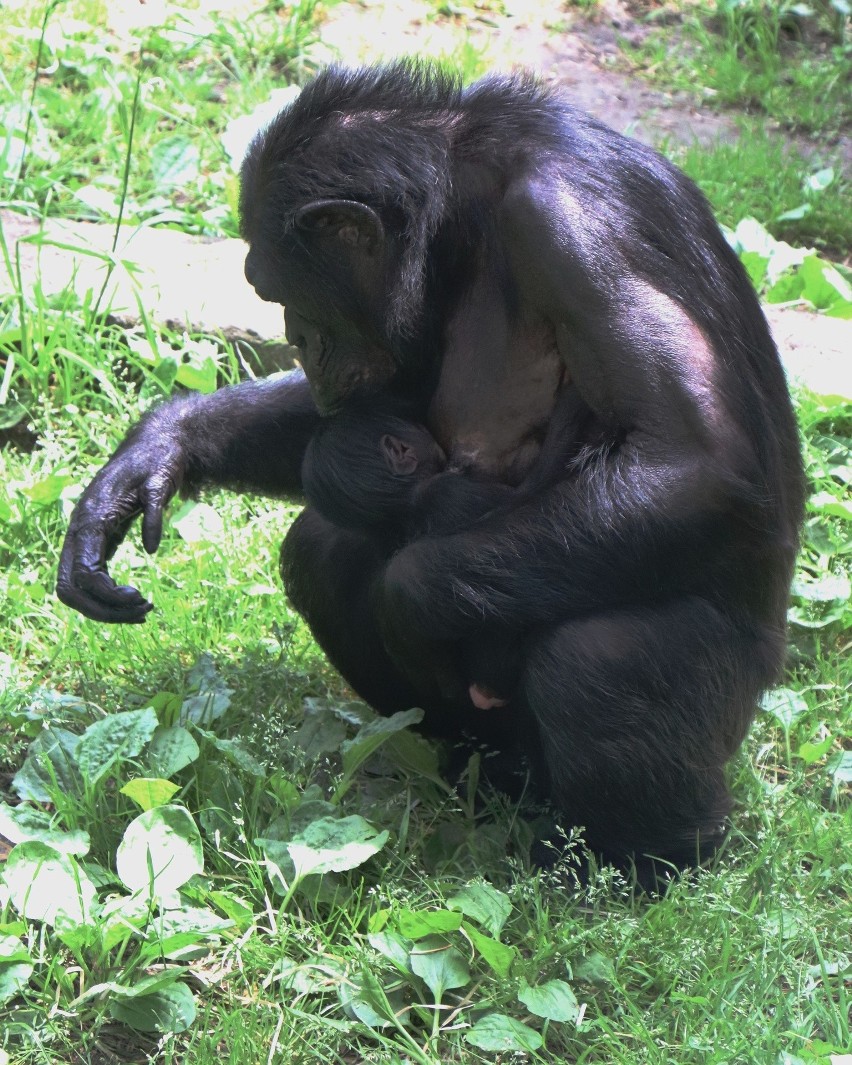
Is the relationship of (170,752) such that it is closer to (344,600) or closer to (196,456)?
(344,600)

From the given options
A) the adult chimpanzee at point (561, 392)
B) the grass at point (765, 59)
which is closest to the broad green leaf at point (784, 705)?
the adult chimpanzee at point (561, 392)

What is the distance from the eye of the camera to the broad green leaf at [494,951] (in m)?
3.01

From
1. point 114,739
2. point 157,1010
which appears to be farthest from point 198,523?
point 157,1010

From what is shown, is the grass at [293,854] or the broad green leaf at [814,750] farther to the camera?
the broad green leaf at [814,750]

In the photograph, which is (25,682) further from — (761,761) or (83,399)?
(761,761)

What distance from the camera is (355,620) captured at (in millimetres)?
3900

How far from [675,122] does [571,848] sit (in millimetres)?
5358

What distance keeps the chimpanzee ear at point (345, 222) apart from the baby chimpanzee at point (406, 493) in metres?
0.45

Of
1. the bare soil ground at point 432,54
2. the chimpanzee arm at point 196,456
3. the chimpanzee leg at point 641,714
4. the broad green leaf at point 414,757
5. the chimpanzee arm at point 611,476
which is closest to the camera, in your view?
the chimpanzee arm at point 611,476

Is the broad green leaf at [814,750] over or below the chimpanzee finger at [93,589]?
below

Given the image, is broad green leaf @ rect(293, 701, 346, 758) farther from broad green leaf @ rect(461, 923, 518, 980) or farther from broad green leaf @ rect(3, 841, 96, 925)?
broad green leaf @ rect(461, 923, 518, 980)

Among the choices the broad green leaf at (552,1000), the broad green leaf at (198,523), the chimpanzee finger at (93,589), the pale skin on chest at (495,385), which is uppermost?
the pale skin on chest at (495,385)

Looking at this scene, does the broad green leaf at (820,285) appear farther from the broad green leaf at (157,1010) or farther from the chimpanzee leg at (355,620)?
the broad green leaf at (157,1010)

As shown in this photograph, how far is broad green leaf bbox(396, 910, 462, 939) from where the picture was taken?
10.1 ft
